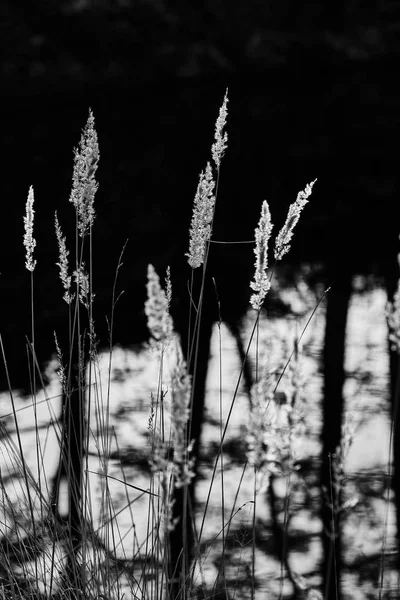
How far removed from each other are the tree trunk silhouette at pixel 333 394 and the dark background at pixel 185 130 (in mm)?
392

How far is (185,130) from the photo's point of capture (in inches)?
265

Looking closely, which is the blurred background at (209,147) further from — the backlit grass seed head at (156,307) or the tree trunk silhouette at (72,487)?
the backlit grass seed head at (156,307)

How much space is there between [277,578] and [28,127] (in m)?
6.04

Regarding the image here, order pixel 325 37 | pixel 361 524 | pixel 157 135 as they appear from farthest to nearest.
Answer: pixel 325 37, pixel 157 135, pixel 361 524

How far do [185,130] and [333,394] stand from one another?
4585mm

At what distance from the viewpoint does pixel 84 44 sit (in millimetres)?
8711

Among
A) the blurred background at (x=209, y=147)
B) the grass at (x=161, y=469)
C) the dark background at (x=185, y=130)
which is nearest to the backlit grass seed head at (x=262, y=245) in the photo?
the grass at (x=161, y=469)

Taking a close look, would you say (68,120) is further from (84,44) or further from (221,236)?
(221,236)

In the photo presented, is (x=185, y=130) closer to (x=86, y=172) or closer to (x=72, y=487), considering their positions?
(x=72, y=487)

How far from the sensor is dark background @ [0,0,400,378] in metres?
3.95

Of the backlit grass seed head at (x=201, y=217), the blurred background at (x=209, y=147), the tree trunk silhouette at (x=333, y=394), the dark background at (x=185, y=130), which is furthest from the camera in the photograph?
Result: the dark background at (x=185, y=130)

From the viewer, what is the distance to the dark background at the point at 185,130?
3.95 m

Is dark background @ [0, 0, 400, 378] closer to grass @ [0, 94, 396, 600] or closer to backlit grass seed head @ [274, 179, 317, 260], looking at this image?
grass @ [0, 94, 396, 600]

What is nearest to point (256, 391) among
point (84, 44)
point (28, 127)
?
point (28, 127)
